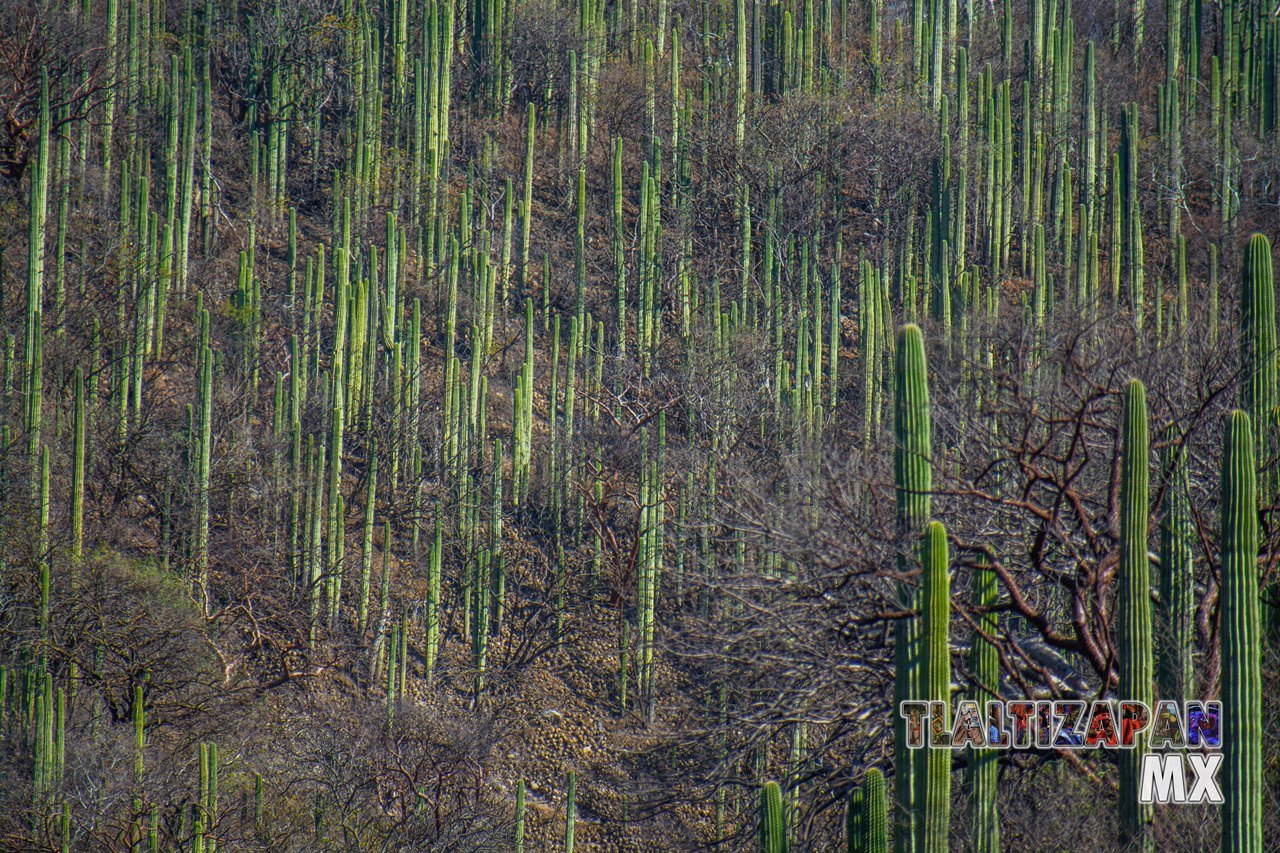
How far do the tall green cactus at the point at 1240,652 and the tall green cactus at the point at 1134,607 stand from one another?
0.35 meters

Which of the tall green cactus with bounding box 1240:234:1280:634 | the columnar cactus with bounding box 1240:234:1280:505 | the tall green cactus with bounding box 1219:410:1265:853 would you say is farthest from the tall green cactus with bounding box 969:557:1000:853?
the columnar cactus with bounding box 1240:234:1280:505

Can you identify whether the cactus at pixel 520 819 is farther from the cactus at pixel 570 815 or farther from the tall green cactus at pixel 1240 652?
the tall green cactus at pixel 1240 652

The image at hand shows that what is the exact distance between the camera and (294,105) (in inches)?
761

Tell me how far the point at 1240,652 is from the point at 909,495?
1.64 m

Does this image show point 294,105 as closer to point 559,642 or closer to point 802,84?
point 802,84

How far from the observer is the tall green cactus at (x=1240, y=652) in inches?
252

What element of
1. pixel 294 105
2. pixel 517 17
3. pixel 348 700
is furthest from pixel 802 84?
pixel 348 700

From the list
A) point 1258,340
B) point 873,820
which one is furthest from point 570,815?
point 1258,340

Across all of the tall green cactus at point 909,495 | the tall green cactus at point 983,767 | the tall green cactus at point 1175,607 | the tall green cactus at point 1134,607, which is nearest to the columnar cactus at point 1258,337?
the tall green cactus at point 1175,607

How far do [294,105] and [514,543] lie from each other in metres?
7.47

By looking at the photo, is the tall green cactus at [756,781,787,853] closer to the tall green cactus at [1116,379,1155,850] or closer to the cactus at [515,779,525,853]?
the tall green cactus at [1116,379,1155,850]

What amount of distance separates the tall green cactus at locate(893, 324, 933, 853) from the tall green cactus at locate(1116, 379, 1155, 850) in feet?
3.01

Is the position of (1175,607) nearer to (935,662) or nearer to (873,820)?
(935,662)

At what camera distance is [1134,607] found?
6797 millimetres
